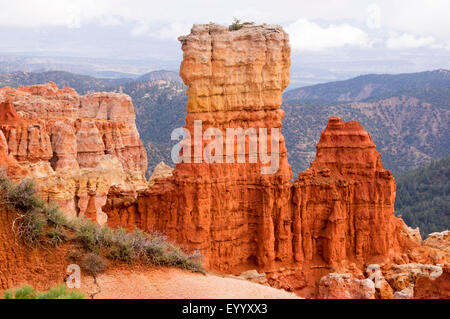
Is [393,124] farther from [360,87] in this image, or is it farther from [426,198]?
[360,87]

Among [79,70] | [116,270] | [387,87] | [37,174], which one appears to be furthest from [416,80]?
[116,270]

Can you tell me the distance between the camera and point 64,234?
14.1 meters

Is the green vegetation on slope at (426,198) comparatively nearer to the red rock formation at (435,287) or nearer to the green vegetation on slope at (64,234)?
the red rock formation at (435,287)

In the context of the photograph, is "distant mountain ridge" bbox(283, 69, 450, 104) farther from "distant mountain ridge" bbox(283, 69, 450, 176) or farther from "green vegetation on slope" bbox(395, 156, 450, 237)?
"green vegetation on slope" bbox(395, 156, 450, 237)

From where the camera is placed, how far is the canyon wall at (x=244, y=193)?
21.5m

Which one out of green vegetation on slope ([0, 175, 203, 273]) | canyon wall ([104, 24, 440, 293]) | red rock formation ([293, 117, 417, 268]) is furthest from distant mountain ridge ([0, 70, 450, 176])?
green vegetation on slope ([0, 175, 203, 273])

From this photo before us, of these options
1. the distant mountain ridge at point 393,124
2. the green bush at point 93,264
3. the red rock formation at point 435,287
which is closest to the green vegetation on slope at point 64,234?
the green bush at point 93,264

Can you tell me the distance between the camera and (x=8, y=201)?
1388cm

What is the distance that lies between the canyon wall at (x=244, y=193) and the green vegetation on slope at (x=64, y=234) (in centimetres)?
606

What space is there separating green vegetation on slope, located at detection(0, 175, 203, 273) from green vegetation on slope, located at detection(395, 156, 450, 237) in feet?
128

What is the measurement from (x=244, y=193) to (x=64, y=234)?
31.5 ft

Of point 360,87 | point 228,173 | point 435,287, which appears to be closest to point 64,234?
point 228,173
